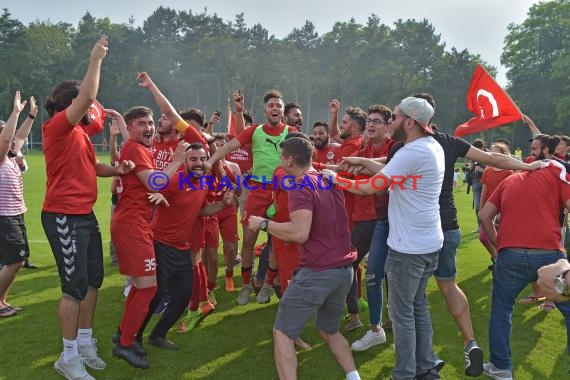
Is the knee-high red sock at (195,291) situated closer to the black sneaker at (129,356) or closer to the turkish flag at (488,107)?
the black sneaker at (129,356)

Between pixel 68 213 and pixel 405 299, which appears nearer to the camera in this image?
pixel 405 299

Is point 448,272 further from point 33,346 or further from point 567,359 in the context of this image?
point 33,346

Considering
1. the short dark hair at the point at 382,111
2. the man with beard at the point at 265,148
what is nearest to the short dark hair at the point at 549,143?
the short dark hair at the point at 382,111

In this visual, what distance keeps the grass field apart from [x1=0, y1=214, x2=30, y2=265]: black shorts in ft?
2.33

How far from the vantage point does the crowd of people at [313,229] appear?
3.78m

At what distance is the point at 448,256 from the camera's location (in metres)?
4.58

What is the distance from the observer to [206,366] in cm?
468

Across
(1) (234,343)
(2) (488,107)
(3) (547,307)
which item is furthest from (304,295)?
(3) (547,307)

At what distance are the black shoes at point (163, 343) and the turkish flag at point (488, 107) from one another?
4.21m

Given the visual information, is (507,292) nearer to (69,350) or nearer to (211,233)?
(211,233)

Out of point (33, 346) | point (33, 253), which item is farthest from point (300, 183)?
point (33, 253)

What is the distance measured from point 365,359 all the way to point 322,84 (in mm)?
73470

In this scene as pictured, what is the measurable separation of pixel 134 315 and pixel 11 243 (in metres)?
2.56

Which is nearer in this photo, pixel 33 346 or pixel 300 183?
pixel 300 183
